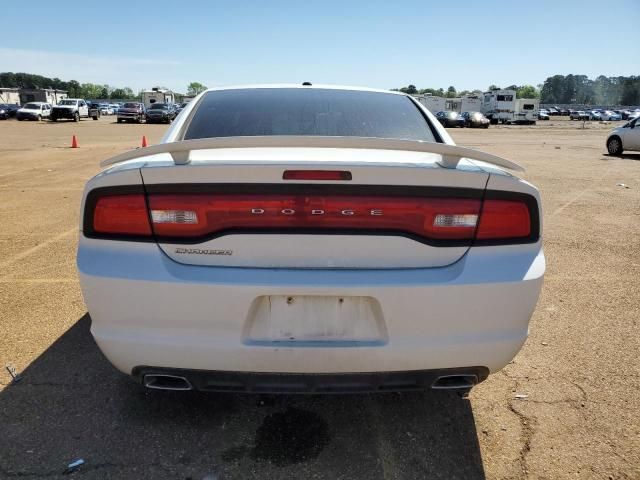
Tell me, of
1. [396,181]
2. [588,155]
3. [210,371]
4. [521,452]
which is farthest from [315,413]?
[588,155]

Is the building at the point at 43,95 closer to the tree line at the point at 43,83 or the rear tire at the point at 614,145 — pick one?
the tree line at the point at 43,83

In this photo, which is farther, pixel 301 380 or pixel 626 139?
pixel 626 139

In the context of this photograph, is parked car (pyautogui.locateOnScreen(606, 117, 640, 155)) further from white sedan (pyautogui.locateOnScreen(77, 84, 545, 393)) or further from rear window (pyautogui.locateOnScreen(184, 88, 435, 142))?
white sedan (pyautogui.locateOnScreen(77, 84, 545, 393))

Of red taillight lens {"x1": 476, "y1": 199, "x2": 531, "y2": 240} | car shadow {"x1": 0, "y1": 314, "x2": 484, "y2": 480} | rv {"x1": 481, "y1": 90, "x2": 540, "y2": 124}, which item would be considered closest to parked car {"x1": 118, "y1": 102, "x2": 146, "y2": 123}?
rv {"x1": 481, "y1": 90, "x2": 540, "y2": 124}

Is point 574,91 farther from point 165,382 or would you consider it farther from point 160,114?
point 165,382

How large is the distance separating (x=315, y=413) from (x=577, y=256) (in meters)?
4.11

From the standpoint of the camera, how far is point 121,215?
1.96 metres

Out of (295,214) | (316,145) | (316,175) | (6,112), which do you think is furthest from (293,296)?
(6,112)

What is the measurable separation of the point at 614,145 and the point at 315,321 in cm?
1982

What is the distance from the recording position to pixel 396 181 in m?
1.90

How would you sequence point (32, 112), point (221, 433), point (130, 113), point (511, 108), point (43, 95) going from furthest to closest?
1. point (43, 95)
2. point (511, 108)
3. point (130, 113)
4. point (32, 112)
5. point (221, 433)

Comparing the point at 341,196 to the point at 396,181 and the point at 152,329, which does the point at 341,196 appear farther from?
the point at 152,329

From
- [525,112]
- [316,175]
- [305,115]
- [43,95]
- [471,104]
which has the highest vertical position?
[43,95]

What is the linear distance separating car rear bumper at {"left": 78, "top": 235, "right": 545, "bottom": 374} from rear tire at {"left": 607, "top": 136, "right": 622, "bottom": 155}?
19091 millimetres
